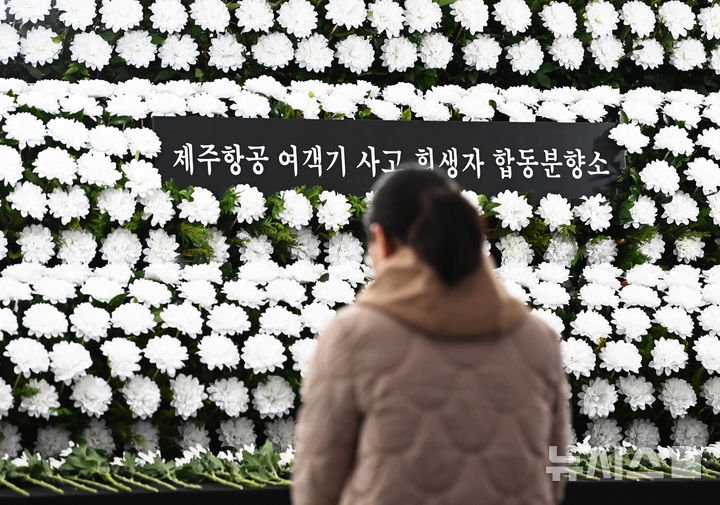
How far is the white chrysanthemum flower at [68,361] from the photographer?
8.73 ft

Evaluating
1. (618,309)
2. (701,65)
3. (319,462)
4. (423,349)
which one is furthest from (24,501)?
(701,65)

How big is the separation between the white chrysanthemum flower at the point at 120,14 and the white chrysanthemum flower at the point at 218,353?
5.99ft

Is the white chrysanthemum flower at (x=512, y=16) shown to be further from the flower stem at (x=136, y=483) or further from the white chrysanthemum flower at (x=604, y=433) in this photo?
the flower stem at (x=136, y=483)

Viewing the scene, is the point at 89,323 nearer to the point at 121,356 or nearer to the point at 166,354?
the point at 121,356

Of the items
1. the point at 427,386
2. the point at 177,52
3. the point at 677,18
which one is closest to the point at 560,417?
the point at 427,386

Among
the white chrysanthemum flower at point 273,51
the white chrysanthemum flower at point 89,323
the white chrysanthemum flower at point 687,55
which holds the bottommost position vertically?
the white chrysanthemum flower at point 89,323

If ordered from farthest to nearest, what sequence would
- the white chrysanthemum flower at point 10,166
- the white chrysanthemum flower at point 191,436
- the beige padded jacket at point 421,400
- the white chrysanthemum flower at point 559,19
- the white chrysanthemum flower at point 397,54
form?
the white chrysanthemum flower at point 559,19 < the white chrysanthemum flower at point 397,54 < the white chrysanthemum flower at point 10,166 < the white chrysanthemum flower at point 191,436 < the beige padded jacket at point 421,400

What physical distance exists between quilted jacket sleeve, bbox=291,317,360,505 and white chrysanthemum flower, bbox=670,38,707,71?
3780mm

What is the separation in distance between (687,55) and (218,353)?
9.98 feet

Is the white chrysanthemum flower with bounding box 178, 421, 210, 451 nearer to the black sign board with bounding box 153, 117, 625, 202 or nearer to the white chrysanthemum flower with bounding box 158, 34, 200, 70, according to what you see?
the black sign board with bounding box 153, 117, 625, 202

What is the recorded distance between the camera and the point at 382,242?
4.53ft

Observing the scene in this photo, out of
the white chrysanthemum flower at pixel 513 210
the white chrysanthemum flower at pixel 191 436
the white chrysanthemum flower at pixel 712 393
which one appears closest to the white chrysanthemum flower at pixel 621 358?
the white chrysanthemum flower at pixel 712 393

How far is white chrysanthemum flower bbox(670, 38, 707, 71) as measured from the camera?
450 centimetres

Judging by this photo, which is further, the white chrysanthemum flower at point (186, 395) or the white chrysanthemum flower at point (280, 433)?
the white chrysanthemum flower at point (280, 433)
